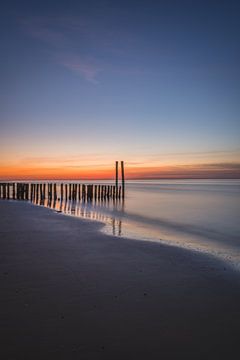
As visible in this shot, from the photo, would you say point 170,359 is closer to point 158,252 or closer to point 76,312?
point 76,312

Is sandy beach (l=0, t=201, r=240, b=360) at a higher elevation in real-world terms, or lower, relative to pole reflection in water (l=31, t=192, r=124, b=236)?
higher

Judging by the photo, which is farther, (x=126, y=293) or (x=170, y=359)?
(x=126, y=293)

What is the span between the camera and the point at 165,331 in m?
3.67

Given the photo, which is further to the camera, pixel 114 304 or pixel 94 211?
pixel 94 211

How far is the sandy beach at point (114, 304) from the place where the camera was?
329 centimetres

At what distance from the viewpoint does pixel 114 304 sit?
4359 millimetres

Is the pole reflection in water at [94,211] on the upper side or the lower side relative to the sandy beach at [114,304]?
lower

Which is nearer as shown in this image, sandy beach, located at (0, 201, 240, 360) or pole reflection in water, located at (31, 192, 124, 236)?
sandy beach, located at (0, 201, 240, 360)

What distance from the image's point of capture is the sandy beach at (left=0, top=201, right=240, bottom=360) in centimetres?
329

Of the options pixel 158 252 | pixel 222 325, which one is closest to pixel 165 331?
pixel 222 325

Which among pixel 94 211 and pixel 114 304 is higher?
pixel 114 304

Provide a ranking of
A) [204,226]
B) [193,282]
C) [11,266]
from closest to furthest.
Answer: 1. [193,282]
2. [11,266]
3. [204,226]

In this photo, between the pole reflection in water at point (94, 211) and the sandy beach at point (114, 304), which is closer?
the sandy beach at point (114, 304)

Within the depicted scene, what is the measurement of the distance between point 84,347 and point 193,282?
2.86 meters
